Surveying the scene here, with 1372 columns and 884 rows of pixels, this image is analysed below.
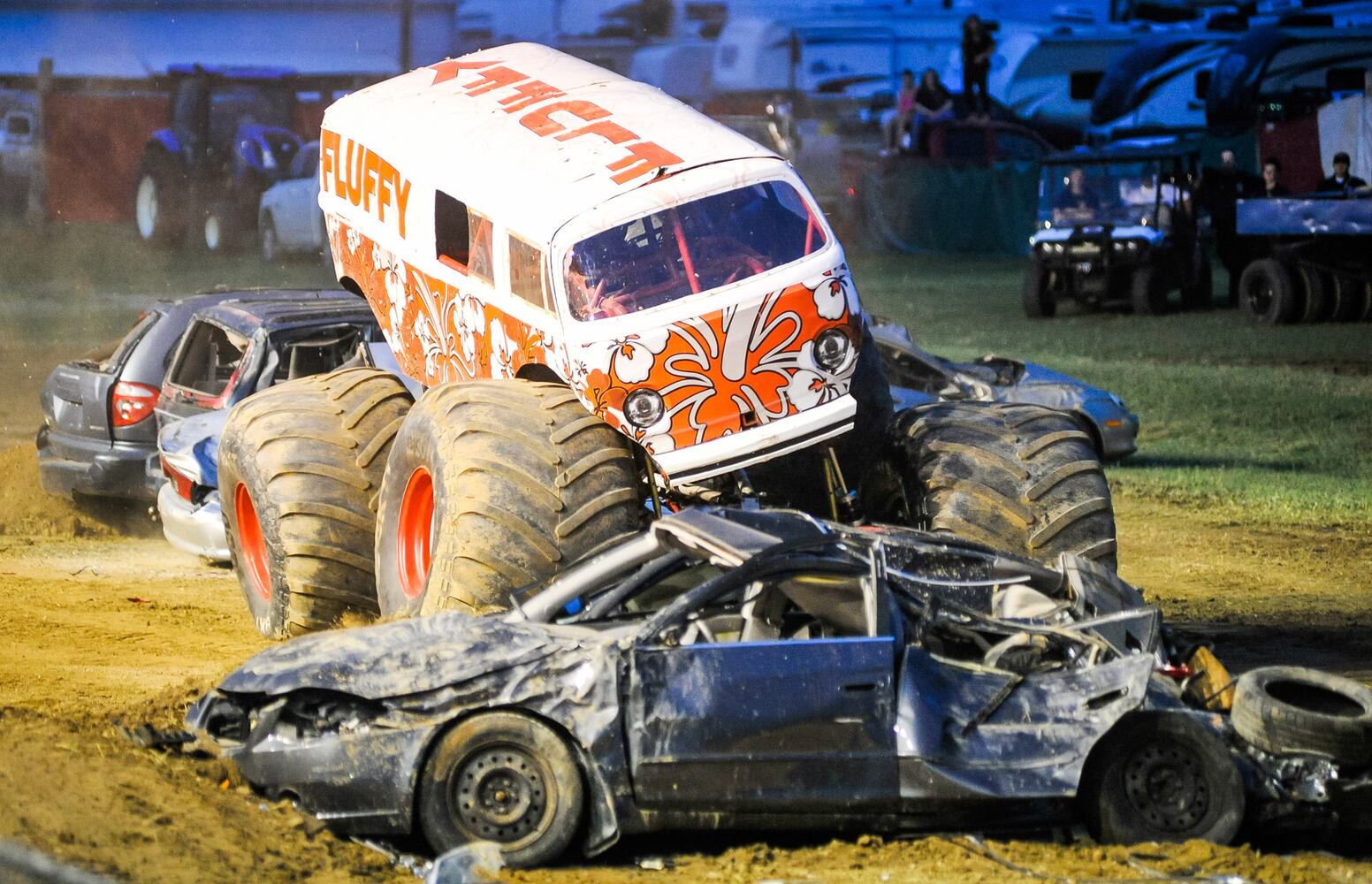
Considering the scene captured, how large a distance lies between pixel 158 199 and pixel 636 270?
2453 cm

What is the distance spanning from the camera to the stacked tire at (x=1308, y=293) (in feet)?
88.3

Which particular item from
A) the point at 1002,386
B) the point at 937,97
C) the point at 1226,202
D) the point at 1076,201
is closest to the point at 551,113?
the point at 1002,386

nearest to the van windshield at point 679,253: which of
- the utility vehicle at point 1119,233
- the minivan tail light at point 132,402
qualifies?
the minivan tail light at point 132,402

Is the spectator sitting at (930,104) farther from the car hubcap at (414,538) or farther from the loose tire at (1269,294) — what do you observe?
the car hubcap at (414,538)

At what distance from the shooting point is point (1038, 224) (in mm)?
30062

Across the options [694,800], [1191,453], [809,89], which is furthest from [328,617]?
[809,89]

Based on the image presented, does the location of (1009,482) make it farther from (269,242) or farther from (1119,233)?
(269,242)

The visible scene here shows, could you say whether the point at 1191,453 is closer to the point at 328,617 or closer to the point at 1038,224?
the point at 328,617

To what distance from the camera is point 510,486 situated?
8273 millimetres

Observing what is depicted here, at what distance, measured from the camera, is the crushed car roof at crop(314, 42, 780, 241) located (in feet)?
30.4

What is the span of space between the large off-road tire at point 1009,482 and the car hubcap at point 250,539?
371 centimetres

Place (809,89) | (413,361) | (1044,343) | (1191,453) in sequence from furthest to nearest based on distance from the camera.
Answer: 1. (809,89)
2. (1044,343)
3. (1191,453)
4. (413,361)

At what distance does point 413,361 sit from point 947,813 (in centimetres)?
517

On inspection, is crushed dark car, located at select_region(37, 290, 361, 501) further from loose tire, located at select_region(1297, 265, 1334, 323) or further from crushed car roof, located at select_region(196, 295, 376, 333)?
loose tire, located at select_region(1297, 265, 1334, 323)
